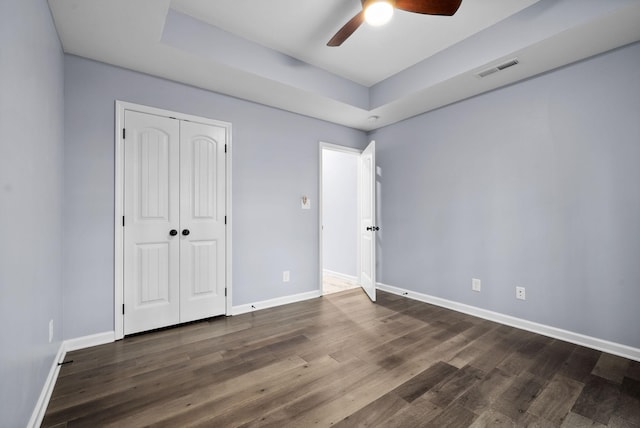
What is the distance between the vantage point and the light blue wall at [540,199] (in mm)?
2404

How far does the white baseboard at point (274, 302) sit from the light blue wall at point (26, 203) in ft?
5.34

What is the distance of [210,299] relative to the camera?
3.21 m

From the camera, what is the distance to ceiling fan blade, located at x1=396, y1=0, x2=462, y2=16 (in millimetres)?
1834

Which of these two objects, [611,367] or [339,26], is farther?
[339,26]

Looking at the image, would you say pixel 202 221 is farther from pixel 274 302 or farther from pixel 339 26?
pixel 339 26

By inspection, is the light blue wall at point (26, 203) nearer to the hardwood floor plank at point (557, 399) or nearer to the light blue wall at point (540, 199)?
the hardwood floor plank at point (557, 399)

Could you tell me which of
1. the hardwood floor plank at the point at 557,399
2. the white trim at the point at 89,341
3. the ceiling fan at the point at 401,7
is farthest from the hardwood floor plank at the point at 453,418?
the white trim at the point at 89,341

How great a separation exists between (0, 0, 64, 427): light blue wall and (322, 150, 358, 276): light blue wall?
3.76 metres

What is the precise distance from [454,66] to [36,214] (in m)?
3.48

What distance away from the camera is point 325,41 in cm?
282

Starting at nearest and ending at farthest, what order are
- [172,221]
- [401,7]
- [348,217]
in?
[401,7]
[172,221]
[348,217]

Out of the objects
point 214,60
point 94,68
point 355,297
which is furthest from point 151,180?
point 355,297

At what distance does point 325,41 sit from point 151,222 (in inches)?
95.7

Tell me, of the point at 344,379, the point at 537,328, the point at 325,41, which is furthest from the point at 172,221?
the point at 537,328
